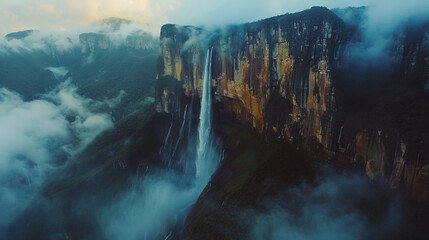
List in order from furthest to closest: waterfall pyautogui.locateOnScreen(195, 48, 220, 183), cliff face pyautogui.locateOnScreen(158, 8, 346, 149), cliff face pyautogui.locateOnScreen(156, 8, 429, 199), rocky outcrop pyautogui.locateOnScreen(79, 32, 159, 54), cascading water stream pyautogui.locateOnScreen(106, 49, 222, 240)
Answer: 1. rocky outcrop pyautogui.locateOnScreen(79, 32, 159, 54)
2. waterfall pyautogui.locateOnScreen(195, 48, 220, 183)
3. cascading water stream pyautogui.locateOnScreen(106, 49, 222, 240)
4. cliff face pyautogui.locateOnScreen(158, 8, 346, 149)
5. cliff face pyautogui.locateOnScreen(156, 8, 429, 199)

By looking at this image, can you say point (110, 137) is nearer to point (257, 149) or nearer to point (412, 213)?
point (257, 149)

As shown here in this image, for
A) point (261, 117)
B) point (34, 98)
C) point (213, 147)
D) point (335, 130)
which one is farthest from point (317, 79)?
point (34, 98)

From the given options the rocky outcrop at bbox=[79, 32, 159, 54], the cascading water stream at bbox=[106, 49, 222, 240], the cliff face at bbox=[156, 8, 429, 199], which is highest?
the rocky outcrop at bbox=[79, 32, 159, 54]

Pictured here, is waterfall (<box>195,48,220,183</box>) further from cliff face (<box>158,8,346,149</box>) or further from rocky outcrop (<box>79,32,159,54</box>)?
rocky outcrop (<box>79,32,159,54</box>)

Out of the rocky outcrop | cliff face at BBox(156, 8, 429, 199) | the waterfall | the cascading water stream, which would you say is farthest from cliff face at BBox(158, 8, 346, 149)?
the rocky outcrop

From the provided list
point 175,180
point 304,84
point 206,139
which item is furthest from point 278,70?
point 175,180

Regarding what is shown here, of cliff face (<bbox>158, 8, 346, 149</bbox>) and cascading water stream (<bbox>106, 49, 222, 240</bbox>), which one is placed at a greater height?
cliff face (<bbox>158, 8, 346, 149</bbox>)
